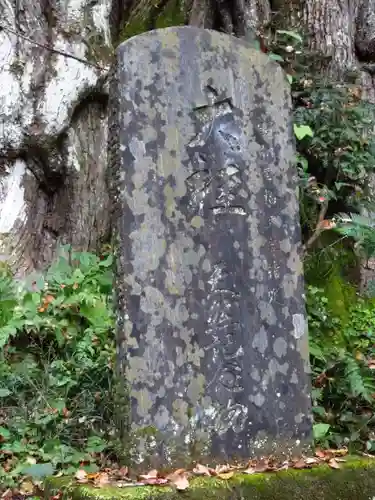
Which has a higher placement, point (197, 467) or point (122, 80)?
point (122, 80)

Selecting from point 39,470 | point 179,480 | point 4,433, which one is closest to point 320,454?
point 179,480

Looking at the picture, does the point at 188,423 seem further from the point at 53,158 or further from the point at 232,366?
the point at 53,158

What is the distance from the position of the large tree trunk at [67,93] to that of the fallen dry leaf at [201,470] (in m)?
3.74

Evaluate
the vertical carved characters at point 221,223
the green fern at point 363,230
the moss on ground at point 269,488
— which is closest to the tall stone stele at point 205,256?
the vertical carved characters at point 221,223

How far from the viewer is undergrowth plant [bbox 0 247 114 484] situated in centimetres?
353

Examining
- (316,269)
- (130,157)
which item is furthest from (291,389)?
(316,269)

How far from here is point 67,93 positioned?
638 centimetres

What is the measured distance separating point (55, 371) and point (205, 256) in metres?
1.75

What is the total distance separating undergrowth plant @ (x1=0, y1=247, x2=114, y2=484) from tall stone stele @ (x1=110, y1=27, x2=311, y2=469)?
0.93m

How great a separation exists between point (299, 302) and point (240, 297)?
1.16 feet

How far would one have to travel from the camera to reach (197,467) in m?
2.72

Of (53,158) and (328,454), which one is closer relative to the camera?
(328,454)

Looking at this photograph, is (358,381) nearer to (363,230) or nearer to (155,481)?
(363,230)

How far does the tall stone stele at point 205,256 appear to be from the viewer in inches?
108
